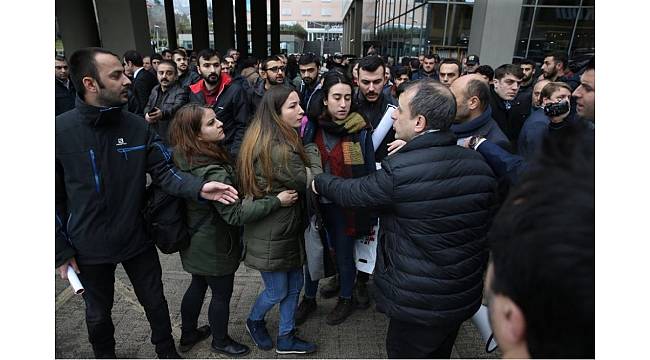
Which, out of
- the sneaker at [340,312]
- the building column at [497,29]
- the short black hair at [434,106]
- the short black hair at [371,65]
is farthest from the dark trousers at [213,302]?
the building column at [497,29]

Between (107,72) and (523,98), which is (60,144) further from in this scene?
(523,98)

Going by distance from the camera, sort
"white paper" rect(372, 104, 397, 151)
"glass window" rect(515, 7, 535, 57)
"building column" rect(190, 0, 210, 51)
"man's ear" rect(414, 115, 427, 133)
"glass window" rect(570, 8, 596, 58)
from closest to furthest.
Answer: "man's ear" rect(414, 115, 427, 133) < "white paper" rect(372, 104, 397, 151) < "glass window" rect(570, 8, 596, 58) < "glass window" rect(515, 7, 535, 57) < "building column" rect(190, 0, 210, 51)

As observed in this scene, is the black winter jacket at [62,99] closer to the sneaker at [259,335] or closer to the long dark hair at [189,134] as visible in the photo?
the long dark hair at [189,134]

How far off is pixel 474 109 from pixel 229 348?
Answer: 2294mm

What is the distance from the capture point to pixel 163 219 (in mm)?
2307

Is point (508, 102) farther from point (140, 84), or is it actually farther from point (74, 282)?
point (140, 84)

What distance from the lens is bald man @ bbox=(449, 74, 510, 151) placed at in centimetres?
253

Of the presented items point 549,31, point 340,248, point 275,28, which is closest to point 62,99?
point 340,248

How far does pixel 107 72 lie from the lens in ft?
6.72

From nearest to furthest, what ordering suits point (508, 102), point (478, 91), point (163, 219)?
1. point (163, 219)
2. point (478, 91)
3. point (508, 102)

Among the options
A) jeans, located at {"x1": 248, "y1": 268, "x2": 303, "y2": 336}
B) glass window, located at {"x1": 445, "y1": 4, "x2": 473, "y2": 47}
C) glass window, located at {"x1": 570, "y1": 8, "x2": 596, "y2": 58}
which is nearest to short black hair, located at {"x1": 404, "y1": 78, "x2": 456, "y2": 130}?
jeans, located at {"x1": 248, "y1": 268, "x2": 303, "y2": 336}

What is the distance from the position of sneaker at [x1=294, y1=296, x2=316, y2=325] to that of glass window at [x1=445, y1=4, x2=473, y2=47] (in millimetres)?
13567

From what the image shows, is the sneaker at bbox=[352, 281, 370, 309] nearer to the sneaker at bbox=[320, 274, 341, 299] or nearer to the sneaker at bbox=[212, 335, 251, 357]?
the sneaker at bbox=[320, 274, 341, 299]

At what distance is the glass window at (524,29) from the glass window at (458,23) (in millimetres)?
1915
